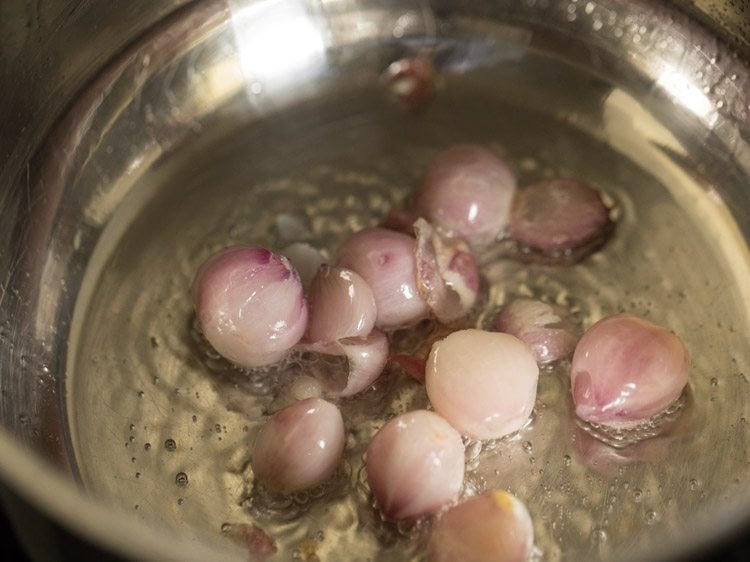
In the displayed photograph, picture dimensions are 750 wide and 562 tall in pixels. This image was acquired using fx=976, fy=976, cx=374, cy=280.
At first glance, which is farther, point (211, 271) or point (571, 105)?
point (571, 105)

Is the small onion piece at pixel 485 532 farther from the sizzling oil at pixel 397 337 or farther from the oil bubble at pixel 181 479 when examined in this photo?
the oil bubble at pixel 181 479

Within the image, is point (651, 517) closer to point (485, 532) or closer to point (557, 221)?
point (485, 532)

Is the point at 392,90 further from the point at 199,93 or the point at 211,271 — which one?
the point at 211,271

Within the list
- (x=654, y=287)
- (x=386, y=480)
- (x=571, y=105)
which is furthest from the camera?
(x=571, y=105)

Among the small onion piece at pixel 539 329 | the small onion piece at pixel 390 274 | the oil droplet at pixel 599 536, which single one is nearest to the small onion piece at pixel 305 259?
the small onion piece at pixel 390 274

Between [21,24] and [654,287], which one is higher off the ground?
[654,287]

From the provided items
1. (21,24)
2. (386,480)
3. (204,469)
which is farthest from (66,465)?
(21,24)

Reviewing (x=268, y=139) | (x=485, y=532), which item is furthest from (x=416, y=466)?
(x=268, y=139)
